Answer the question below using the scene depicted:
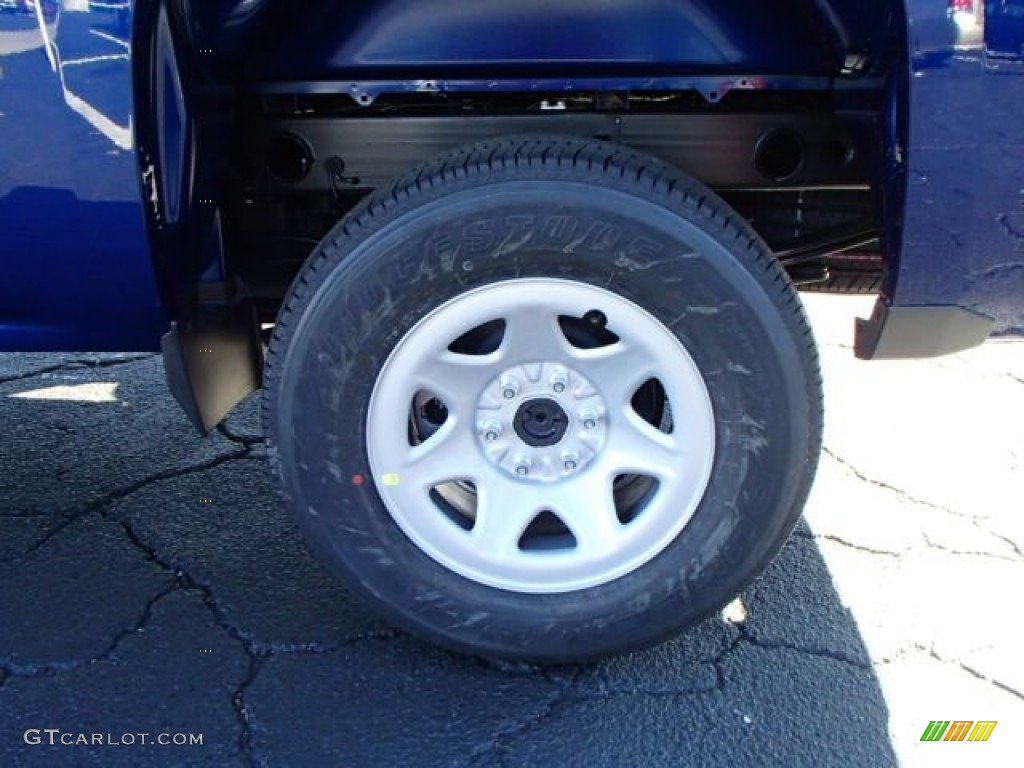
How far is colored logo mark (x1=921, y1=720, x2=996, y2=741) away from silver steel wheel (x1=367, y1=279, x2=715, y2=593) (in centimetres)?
63

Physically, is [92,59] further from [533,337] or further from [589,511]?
[589,511]

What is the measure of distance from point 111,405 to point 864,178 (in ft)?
7.95

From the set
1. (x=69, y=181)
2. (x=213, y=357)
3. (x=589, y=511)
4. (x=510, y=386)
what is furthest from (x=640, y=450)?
(x=69, y=181)

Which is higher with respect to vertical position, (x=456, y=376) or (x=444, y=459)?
(x=456, y=376)

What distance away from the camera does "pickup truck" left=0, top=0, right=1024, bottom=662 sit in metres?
1.66

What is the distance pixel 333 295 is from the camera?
1.74 meters

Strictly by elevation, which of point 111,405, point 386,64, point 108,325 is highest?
point 386,64

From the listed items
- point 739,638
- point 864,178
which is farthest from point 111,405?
point 864,178

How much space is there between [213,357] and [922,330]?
1410 mm

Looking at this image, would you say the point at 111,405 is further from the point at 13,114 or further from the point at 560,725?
the point at 560,725

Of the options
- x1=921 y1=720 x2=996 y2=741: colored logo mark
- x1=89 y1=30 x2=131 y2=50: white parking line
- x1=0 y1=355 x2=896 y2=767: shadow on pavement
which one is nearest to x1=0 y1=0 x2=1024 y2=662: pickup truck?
x1=89 y1=30 x2=131 y2=50: white parking line

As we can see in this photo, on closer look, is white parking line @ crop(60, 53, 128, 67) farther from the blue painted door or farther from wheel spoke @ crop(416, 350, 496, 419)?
wheel spoke @ crop(416, 350, 496, 419)

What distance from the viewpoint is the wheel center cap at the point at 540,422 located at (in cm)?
187

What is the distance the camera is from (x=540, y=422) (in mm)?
1881
